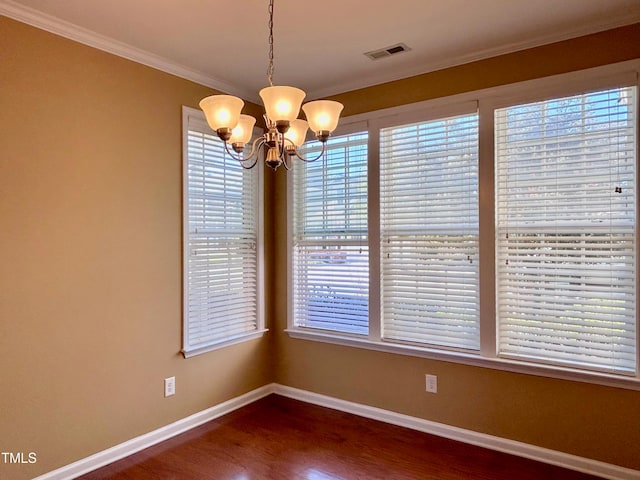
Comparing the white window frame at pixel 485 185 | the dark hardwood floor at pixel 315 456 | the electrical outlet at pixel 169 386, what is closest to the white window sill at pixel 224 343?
the electrical outlet at pixel 169 386

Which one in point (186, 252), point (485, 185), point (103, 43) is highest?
point (103, 43)

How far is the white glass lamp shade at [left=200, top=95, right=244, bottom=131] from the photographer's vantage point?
5.86 ft

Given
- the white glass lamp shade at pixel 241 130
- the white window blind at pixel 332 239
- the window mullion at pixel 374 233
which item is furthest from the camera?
the white window blind at pixel 332 239

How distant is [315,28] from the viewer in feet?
8.13

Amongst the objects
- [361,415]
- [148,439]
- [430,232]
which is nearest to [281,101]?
[430,232]

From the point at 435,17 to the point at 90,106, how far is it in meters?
2.14

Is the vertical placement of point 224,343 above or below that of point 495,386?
above

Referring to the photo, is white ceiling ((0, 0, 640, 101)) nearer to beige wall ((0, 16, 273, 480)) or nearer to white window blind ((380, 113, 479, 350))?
beige wall ((0, 16, 273, 480))

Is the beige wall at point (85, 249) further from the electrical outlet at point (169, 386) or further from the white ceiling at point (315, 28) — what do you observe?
the white ceiling at point (315, 28)

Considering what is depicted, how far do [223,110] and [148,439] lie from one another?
7.70 feet

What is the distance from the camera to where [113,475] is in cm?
251

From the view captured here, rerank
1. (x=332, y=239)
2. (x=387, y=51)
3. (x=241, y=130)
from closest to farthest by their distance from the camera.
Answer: (x=241, y=130) → (x=387, y=51) → (x=332, y=239)

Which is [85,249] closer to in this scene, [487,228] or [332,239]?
[332,239]

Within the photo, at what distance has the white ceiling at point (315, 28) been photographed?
224cm
